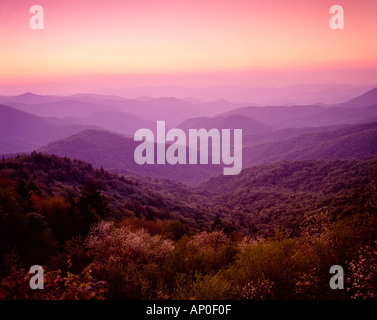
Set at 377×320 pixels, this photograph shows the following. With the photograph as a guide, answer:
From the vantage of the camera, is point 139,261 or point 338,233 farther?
point 139,261

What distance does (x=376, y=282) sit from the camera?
43.9 ft

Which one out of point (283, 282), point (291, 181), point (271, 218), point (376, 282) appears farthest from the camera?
point (291, 181)

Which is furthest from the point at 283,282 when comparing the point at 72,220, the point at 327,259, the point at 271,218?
the point at 271,218

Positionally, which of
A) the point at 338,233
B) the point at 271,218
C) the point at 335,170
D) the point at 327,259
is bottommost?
the point at 271,218

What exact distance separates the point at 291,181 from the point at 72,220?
535 ft

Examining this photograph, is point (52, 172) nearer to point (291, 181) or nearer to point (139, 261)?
point (139, 261)

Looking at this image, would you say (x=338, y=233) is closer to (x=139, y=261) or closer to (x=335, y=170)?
(x=139, y=261)

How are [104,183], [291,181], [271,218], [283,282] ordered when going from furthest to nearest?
[291,181]
[271,218]
[104,183]
[283,282]

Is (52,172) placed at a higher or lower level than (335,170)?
higher

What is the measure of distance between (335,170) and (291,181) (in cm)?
2590

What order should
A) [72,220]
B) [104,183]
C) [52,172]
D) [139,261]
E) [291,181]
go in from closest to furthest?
[139,261] < [72,220] < [52,172] < [104,183] < [291,181]

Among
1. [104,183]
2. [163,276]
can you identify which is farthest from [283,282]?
[104,183]
